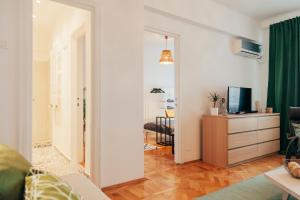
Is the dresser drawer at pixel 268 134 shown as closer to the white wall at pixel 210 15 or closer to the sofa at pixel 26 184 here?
the white wall at pixel 210 15

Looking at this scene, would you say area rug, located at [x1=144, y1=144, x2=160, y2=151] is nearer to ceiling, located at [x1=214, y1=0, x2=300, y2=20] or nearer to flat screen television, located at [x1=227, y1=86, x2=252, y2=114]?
flat screen television, located at [x1=227, y1=86, x2=252, y2=114]

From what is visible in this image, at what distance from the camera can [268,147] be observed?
4.00 metres

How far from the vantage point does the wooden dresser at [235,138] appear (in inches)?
130

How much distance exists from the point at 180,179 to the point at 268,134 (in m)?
2.15

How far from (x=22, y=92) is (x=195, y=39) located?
109 inches

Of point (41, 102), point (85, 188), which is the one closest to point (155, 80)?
point (41, 102)

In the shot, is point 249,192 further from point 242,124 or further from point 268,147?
point 268,147

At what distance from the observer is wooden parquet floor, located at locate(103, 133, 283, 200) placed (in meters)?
2.40

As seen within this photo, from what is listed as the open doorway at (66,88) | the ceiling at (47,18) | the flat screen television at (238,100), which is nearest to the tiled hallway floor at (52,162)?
the open doorway at (66,88)

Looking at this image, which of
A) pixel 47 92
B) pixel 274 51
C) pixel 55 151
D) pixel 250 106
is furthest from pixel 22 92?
pixel 274 51

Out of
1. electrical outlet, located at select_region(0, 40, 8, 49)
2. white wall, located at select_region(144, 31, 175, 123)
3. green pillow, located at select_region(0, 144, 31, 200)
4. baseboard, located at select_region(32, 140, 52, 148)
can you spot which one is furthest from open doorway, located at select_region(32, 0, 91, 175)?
white wall, located at select_region(144, 31, 175, 123)

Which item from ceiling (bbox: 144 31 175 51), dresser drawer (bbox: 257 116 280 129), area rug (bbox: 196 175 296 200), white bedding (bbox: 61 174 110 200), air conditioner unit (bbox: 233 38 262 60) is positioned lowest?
area rug (bbox: 196 175 296 200)

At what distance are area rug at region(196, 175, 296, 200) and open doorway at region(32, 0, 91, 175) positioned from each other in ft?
5.26

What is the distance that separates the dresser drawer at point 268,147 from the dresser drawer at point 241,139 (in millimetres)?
252
